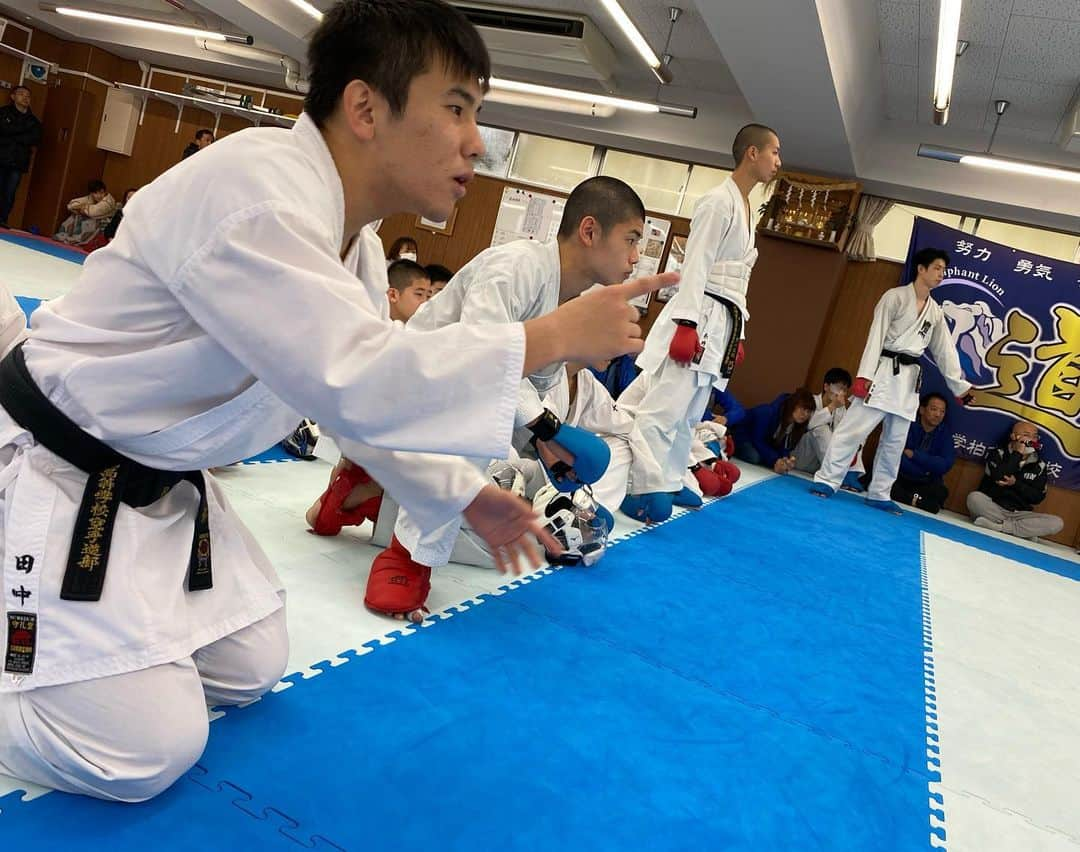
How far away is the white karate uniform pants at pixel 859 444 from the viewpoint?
766 centimetres

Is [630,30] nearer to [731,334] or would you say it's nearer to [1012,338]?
[731,334]

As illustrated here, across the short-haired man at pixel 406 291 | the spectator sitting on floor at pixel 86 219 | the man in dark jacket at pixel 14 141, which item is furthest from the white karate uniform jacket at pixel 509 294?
the man in dark jacket at pixel 14 141

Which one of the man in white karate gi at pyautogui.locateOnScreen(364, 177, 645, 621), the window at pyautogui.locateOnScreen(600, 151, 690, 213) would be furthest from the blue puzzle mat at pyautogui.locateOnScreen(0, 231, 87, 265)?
the man in white karate gi at pyautogui.locateOnScreen(364, 177, 645, 621)

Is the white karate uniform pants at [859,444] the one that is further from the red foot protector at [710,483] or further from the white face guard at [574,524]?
the white face guard at [574,524]

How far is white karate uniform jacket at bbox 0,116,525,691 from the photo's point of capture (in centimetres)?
121

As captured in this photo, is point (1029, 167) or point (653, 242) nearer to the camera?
point (1029, 167)

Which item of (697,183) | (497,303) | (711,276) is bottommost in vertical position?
(497,303)

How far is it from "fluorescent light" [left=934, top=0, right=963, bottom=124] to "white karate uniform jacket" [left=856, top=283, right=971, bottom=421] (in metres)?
1.60

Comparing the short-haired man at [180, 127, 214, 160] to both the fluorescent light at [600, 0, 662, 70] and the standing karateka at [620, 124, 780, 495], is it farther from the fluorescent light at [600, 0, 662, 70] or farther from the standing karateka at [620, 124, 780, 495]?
the standing karateka at [620, 124, 780, 495]

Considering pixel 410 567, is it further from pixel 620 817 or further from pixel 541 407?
pixel 620 817

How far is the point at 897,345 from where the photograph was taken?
24.5 feet

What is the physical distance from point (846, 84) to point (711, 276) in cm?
333

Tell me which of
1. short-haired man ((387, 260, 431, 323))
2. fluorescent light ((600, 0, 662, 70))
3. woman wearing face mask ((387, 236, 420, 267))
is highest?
fluorescent light ((600, 0, 662, 70))

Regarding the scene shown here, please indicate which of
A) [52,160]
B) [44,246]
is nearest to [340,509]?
[44,246]
